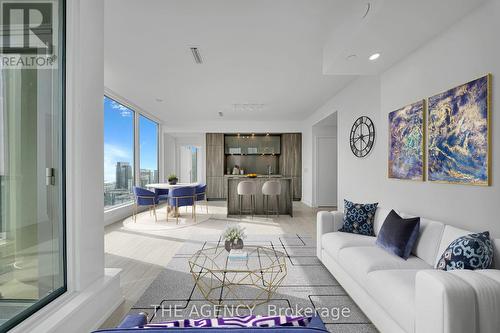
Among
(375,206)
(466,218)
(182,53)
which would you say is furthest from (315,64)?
(466,218)

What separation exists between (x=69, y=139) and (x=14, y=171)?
1.36ft

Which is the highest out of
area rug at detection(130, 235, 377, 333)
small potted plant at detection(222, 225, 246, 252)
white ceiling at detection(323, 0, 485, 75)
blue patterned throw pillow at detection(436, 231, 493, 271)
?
white ceiling at detection(323, 0, 485, 75)

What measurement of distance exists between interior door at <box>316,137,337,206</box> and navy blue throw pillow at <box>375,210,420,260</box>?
5.30 m

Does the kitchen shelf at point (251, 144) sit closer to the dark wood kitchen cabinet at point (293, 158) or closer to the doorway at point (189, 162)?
the dark wood kitchen cabinet at point (293, 158)

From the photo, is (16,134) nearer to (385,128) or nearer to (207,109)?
(385,128)

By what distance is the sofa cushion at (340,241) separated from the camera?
2.68 m

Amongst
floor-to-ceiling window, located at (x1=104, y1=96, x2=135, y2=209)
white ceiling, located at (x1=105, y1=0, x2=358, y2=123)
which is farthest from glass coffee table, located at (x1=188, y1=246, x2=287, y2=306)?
floor-to-ceiling window, located at (x1=104, y1=96, x2=135, y2=209)

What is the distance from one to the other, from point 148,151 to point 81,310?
6.41m

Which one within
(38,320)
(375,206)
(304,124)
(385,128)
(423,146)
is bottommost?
Answer: (38,320)

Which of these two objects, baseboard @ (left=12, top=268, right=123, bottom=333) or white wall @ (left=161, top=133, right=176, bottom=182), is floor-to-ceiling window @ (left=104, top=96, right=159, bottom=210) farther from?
baseboard @ (left=12, top=268, right=123, bottom=333)

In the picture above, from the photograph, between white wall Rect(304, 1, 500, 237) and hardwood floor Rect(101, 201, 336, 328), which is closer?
white wall Rect(304, 1, 500, 237)

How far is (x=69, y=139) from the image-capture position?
1948 mm

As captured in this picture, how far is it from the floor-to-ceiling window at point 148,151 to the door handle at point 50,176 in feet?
17.3

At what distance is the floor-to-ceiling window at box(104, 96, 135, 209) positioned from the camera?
217 inches
